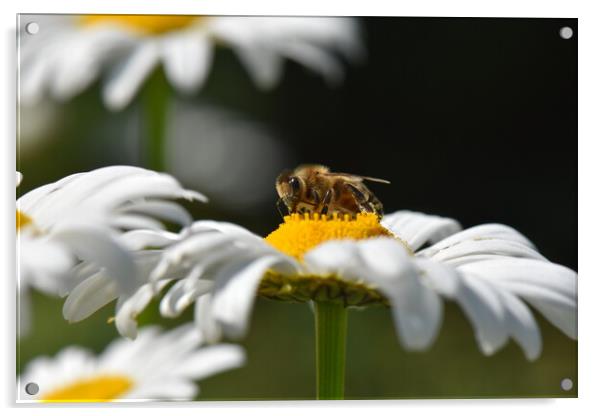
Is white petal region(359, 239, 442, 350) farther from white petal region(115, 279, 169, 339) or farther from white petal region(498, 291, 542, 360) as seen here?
white petal region(115, 279, 169, 339)

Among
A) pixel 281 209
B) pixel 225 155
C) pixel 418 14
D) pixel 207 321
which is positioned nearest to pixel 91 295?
pixel 207 321

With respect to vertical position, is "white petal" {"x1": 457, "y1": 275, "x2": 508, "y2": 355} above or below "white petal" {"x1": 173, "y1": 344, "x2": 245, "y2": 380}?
above

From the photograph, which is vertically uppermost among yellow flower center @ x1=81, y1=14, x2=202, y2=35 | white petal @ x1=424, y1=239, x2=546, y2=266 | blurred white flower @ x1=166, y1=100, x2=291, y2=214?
yellow flower center @ x1=81, y1=14, x2=202, y2=35

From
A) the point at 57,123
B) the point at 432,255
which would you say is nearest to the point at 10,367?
the point at 57,123

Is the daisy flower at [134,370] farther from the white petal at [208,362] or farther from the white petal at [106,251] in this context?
the white petal at [106,251]

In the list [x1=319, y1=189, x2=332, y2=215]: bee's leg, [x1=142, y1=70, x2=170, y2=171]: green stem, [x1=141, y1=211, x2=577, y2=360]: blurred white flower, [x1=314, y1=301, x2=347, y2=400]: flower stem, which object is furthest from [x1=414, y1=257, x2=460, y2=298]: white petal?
[x1=142, y1=70, x2=170, y2=171]: green stem

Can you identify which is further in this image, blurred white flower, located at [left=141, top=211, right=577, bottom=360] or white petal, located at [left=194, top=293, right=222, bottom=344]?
white petal, located at [left=194, top=293, right=222, bottom=344]

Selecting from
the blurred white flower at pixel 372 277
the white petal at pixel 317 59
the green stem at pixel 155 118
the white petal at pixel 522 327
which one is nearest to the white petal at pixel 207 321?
the blurred white flower at pixel 372 277

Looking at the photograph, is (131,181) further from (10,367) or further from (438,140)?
(438,140)
